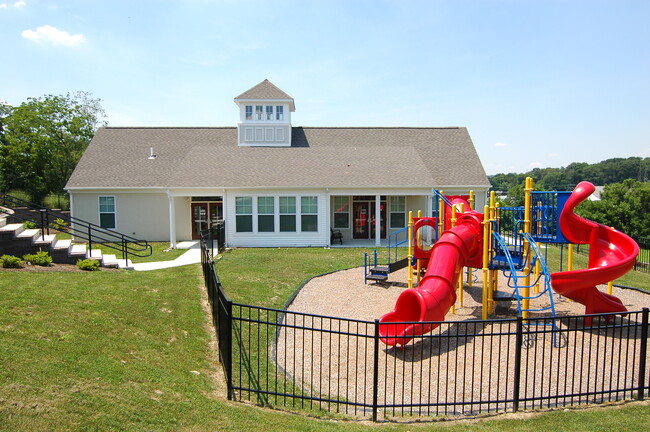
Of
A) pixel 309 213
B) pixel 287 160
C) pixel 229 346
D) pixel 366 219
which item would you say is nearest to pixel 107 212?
pixel 287 160

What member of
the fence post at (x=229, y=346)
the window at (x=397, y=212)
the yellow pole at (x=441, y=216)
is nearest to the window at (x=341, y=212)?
the window at (x=397, y=212)

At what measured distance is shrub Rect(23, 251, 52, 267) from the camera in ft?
38.7

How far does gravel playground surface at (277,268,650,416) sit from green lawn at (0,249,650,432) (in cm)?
68

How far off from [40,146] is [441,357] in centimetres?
4384

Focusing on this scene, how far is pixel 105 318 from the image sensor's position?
8.19 m

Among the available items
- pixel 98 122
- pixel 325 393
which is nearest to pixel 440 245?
pixel 325 393

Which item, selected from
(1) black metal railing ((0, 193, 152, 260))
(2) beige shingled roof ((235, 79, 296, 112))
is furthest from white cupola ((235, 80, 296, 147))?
(1) black metal railing ((0, 193, 152, 260))

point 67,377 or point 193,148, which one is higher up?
point 193,148

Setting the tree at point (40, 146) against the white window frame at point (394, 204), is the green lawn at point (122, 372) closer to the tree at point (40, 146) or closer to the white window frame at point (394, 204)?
the white window frame at point (394, 204)

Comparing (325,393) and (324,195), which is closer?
(325,393)

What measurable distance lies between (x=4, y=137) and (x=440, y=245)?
45.9 metres

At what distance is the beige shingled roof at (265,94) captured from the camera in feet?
94.3

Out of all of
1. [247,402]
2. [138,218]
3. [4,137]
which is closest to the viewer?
[247,402]

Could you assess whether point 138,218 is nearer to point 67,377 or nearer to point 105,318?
point 105,318
